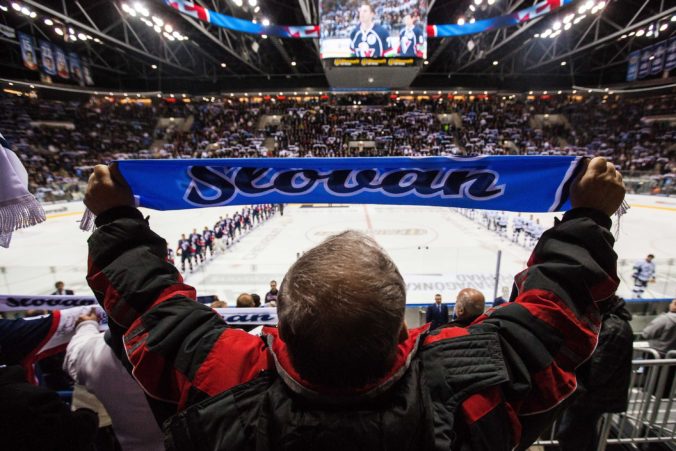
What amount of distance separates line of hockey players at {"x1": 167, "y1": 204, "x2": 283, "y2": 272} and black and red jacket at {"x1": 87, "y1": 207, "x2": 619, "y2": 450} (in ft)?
26.7

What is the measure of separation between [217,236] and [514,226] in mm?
9676

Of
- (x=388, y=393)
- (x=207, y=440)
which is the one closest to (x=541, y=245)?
(x=388, y=393)

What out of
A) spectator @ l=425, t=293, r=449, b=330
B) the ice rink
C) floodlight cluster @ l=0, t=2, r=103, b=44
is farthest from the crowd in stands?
spectator @ l=425, t=293, r=449, b=330

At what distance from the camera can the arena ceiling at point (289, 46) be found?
57.5 feet

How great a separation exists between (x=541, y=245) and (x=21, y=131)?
34.2m

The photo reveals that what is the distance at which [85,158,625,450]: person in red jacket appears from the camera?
657mm

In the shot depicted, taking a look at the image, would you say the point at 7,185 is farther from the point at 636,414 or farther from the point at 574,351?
the point at 636,414

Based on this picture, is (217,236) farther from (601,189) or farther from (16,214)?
(601,189)

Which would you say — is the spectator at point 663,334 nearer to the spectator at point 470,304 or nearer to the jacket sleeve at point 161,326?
the spectator at point 470,304

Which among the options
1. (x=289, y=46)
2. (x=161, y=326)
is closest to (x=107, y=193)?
(x=161, y=326)

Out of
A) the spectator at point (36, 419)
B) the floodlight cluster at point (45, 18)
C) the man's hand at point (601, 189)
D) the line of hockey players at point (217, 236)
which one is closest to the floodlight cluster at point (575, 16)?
the line of hockey players at point (217, 236)

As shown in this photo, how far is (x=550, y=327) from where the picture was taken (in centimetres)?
89

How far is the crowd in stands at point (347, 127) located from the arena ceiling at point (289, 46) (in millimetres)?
2596

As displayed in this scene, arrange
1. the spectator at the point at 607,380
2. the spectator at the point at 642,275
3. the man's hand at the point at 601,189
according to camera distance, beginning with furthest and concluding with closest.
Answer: the spectator at the point at 642,275 < the spectator at the point at 607,380 < the man's hand at the point at 601,189
